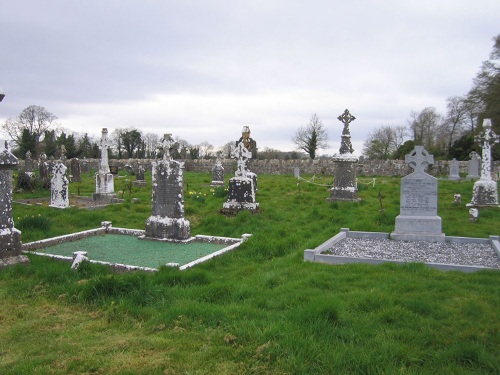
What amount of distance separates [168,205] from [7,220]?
3152 mm

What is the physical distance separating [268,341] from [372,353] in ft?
3.00

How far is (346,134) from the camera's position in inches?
635

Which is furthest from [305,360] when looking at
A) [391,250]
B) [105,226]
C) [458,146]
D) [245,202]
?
[458,146]

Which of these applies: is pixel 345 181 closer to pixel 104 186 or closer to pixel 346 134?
pixel 346 134

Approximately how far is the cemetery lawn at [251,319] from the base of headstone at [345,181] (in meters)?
8.11

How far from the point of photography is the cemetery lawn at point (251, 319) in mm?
3533

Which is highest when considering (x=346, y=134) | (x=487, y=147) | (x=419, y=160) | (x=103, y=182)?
(x=346, y=134)

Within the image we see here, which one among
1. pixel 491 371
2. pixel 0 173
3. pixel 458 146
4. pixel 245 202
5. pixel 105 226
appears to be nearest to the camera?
pixel 491 371

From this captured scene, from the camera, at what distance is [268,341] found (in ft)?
12.5

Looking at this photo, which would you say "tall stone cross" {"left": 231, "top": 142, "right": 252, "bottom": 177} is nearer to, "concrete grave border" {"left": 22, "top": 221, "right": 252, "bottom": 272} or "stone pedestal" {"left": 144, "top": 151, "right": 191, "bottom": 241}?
"stone pedestal" {"left": 144, "top": 151, "right": 191, "bottom": 241}

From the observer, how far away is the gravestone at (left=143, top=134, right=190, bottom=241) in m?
8.94

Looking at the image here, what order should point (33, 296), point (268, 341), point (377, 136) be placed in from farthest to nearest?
point (377, 136), point (33, 296), point (268, 341)

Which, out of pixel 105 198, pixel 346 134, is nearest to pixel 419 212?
pixel 346 134

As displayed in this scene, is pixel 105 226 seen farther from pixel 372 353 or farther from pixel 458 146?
pixel 458 146
